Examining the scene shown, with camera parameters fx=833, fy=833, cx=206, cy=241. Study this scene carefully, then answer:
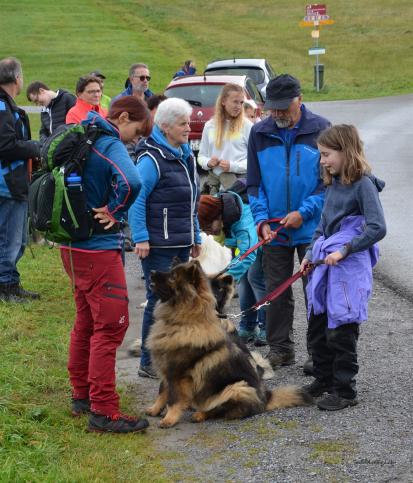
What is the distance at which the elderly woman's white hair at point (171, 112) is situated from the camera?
608 cm

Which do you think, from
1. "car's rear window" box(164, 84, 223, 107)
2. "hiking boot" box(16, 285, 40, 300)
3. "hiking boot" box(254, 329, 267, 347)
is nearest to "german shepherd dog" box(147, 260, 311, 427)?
"hiking boot" box(254, 329, 267, 347)

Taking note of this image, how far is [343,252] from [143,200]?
1559 mm

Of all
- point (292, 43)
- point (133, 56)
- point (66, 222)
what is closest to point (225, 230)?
point (66, 222)

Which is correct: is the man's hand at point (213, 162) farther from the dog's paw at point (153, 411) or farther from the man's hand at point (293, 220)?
the dog's paw at point (153, 411)

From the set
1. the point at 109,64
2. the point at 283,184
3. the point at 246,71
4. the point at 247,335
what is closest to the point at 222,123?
the point at 247,335

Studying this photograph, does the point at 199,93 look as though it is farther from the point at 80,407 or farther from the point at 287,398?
the point at 80,407

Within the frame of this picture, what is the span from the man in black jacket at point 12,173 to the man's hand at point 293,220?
126 inches

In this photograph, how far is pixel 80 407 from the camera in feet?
18.2

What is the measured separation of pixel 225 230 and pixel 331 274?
1.61 metres

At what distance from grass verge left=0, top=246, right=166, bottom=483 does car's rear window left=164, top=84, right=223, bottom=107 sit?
9.56 meters

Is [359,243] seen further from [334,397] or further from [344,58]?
[344,58]

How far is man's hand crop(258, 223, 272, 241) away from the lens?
6328 mm

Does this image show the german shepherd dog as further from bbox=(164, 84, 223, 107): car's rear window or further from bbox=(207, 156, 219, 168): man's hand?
bbox=(164, 84, 223, 107): car's rear window

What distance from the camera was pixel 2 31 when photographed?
49.2 metres
